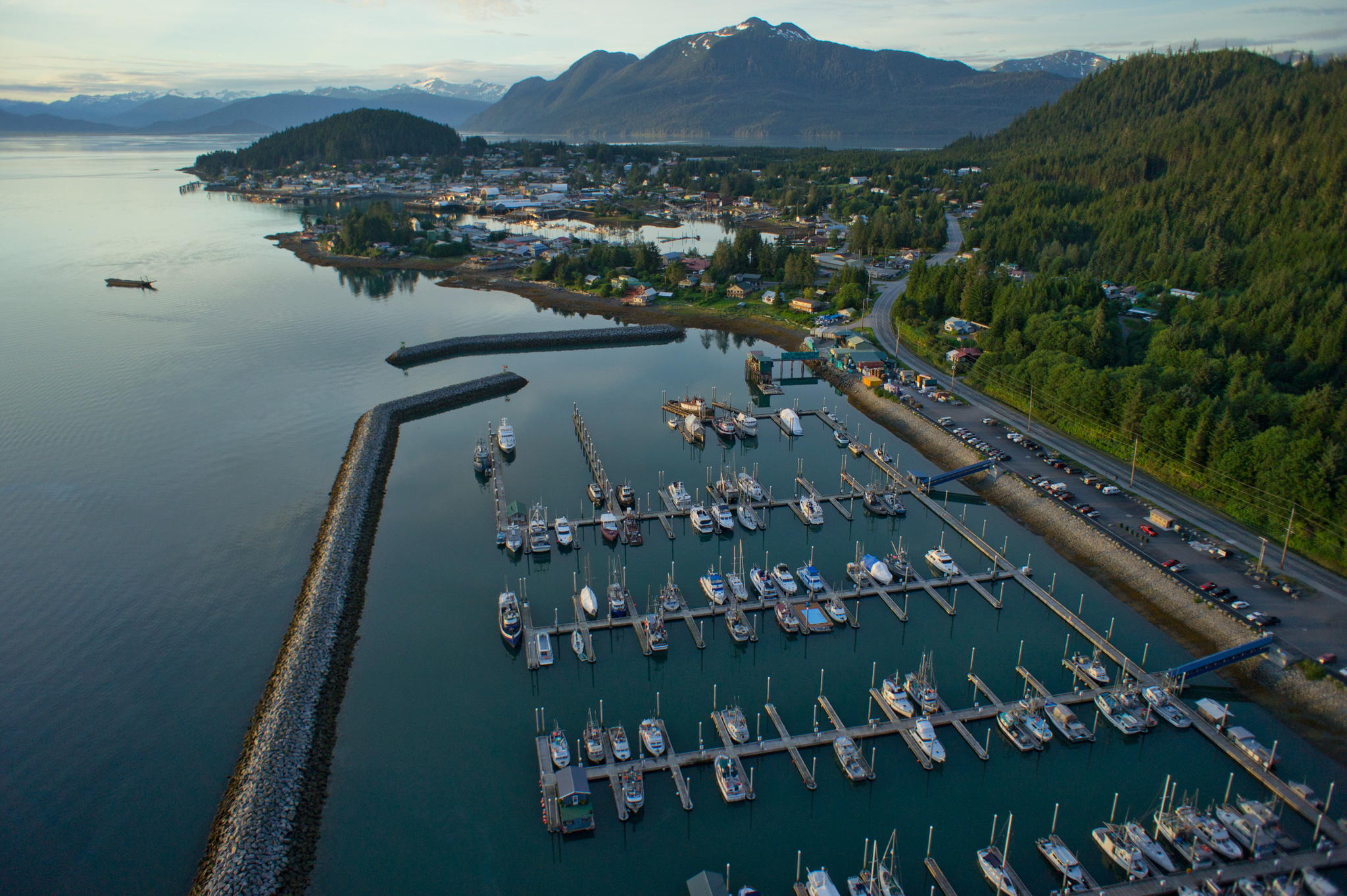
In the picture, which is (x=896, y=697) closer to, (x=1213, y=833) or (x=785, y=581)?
(x=785, y=581)

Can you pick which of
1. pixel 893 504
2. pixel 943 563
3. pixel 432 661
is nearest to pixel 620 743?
pixel 432 661

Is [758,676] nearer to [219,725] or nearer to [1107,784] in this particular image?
[1107,784]

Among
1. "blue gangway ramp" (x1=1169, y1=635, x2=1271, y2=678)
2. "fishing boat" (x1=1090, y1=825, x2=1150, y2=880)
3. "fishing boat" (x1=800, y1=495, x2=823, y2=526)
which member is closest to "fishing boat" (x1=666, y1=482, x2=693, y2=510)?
"fishing boat" (x1=800, y1=495, x2=823, y2=526)

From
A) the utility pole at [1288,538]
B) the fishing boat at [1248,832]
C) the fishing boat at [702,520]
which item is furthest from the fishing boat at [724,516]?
the utility pole at [1288,538]

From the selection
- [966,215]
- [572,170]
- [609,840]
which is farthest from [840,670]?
[572,170]

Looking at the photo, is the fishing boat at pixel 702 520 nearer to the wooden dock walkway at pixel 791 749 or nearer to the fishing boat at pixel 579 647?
the fishing boat at pixel 579 647

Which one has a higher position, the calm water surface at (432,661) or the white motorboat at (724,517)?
the white motorboat at (724,517)

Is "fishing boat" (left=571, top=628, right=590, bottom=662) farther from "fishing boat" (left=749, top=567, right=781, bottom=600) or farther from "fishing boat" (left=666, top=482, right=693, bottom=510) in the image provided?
"fishing boat" (left=666, top=482, right=693, bottom=510)
